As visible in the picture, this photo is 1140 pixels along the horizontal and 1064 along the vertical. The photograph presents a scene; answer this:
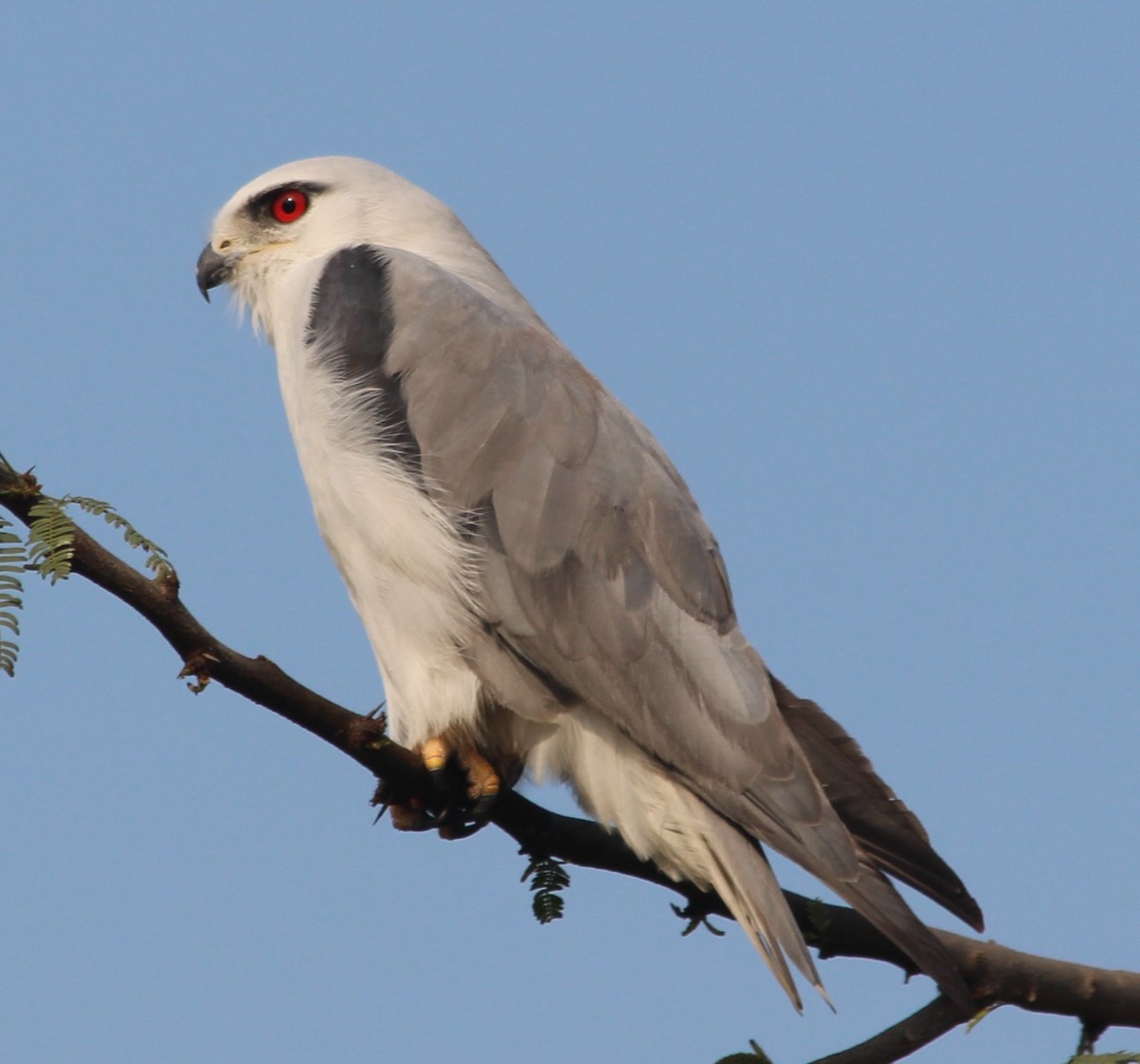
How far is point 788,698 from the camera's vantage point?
4926mm

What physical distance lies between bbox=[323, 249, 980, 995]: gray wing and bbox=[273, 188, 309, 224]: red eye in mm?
1087

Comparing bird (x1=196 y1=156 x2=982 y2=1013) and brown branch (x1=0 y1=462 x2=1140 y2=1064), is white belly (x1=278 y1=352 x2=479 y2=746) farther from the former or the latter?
Answer: brown branch (x1=0 y1=462 x2=1140 y2=1064)

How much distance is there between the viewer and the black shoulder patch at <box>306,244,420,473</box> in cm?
493

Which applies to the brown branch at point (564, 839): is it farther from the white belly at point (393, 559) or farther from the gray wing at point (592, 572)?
the white belly at point (393, 559)

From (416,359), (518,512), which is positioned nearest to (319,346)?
(416,359)

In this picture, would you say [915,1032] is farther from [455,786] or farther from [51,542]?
[51,542]

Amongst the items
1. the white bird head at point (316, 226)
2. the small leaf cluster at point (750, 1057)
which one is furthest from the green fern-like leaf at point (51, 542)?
the white bird head at point (316, 226)

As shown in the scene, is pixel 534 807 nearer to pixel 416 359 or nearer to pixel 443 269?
pixel 416 359

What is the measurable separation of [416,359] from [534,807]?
5.03 ft

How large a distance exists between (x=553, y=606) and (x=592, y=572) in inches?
6.5

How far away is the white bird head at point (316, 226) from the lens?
19.4ft

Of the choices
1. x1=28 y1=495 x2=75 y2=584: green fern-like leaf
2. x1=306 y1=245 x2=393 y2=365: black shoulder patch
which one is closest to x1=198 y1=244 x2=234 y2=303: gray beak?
x1=306 y1=245 x2=393 y2=365: black shoulder patch

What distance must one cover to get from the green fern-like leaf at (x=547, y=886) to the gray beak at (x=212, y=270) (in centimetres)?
288

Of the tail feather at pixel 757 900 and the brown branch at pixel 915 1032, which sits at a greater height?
the tail feather at pixel 757 900
